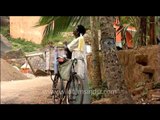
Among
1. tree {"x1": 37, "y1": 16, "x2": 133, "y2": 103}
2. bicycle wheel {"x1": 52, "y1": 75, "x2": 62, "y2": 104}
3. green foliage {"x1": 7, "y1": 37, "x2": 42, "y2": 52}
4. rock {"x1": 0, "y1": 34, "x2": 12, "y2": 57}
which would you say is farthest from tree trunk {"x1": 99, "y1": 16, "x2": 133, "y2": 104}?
rock {"x1": 0, "y1": 34, "x2": 12, "y2": 57}

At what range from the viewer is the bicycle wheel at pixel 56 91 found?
6035mm

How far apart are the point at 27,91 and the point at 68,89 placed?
1.62ft

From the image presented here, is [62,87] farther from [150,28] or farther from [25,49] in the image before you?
[150,28]

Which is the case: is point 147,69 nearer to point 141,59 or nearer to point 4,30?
point 141,59

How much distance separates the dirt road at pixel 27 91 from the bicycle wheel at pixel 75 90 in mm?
227

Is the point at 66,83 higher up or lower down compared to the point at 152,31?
lower down

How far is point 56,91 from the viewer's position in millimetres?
6141

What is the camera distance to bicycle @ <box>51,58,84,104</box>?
6.04m

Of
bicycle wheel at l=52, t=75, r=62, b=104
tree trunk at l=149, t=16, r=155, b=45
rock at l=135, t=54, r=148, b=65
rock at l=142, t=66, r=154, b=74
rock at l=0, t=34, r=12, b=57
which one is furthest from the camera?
tree trunk at l=149, t=16, r=155, b=45

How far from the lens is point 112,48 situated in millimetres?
5914

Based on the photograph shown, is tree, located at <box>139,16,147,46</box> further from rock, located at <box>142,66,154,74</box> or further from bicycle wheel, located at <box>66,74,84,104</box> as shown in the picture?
bicycle wheel, located at <box>66,74,84,104</box>

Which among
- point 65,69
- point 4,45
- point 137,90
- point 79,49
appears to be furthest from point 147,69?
point 4,45
